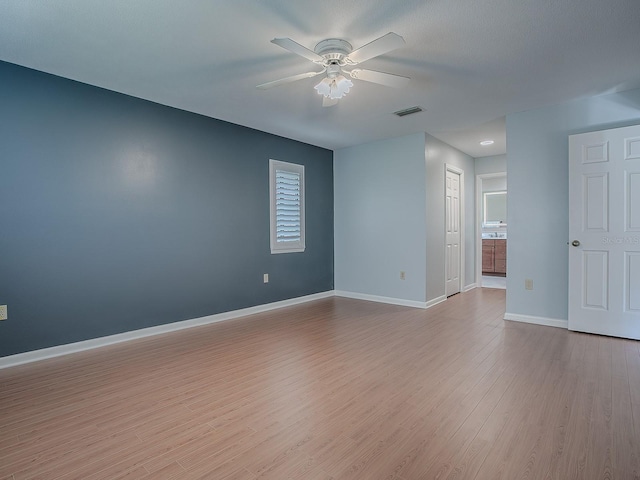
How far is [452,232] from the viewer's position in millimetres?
5738

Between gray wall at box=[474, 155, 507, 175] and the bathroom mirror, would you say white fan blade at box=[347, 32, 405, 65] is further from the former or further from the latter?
the bathroom mirror

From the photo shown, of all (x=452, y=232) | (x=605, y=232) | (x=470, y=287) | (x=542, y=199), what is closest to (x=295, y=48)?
(x=542, y=199)

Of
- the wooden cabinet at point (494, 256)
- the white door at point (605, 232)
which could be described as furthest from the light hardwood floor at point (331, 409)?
the wooden cabinet at point (494, 256)

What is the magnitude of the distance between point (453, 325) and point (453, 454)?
2.44 metres

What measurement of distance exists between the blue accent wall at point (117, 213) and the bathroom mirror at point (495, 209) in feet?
20.9

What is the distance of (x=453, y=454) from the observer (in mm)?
1655

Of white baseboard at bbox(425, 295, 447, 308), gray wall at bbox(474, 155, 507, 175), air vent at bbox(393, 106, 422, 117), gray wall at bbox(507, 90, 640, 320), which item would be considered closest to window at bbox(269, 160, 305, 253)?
air vent at bbox(393, 106, 422, 117)

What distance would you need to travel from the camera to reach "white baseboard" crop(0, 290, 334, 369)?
283 cm

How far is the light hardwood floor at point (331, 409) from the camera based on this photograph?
5.24ft

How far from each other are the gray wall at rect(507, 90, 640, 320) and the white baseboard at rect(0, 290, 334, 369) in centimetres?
313

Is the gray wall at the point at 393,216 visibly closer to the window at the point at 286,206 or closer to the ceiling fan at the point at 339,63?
the window at the point at 286,206

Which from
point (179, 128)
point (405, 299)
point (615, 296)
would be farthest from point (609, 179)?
point (179, 128)

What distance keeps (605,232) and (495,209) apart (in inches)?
219

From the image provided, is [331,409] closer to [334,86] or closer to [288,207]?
[334,86]
